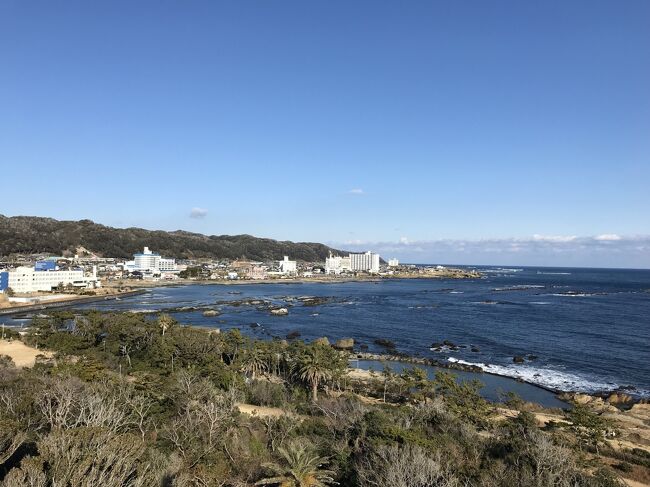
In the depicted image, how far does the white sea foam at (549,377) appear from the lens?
121 ft

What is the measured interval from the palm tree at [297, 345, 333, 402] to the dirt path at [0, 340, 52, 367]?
766 inches

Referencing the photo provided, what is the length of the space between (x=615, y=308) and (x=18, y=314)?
102 meters

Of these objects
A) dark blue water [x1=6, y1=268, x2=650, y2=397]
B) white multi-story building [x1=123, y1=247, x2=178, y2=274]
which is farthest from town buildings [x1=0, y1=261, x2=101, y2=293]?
white multi-story building [x1=123, y1=247, x2=178, y2=274]

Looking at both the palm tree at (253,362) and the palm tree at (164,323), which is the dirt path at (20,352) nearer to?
the palm tree at (164,323)

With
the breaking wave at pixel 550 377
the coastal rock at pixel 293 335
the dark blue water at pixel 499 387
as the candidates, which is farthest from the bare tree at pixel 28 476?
the coastal rock at pixel 293 335

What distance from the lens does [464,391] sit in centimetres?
2617

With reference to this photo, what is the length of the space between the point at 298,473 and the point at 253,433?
21.4 feet

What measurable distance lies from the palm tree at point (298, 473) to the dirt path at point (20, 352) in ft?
90.0

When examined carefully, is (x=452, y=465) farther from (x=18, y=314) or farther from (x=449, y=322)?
(x=18, y=314)

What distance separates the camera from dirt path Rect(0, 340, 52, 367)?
33500 mm

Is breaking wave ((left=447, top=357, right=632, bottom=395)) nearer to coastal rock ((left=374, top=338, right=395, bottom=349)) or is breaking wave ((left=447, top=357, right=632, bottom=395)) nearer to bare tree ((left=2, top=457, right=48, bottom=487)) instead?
coastal rock ((left=374, top=338, right=395, bottom=349))

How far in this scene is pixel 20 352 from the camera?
1458 inches

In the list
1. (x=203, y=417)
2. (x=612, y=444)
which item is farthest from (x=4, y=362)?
(x=612, y=444)

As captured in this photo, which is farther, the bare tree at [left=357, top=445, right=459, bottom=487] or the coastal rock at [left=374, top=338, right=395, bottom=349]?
the coastal rock at [left=374, top=338, right=395, bottom=349]
